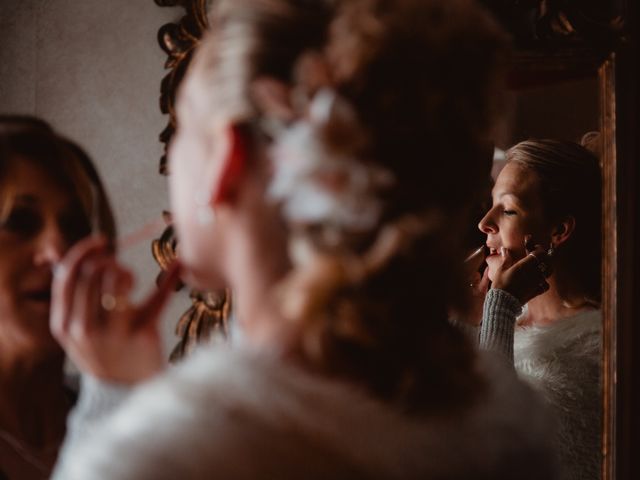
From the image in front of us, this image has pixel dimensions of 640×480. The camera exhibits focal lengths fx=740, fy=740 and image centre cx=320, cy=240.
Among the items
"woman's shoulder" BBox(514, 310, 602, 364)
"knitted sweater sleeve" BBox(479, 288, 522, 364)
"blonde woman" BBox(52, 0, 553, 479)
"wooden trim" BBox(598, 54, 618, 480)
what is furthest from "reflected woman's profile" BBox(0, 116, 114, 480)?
"wooden trim" BBox(598, 54, 618, 480)

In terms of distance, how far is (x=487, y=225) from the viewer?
4.03 ft

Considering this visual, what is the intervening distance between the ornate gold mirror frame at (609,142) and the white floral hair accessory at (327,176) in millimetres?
721

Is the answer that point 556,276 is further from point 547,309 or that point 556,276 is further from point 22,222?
point 22,222

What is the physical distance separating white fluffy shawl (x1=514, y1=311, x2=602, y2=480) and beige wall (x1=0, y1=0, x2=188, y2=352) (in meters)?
0.59

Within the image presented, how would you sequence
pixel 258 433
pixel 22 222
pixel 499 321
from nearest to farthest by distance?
1. pixel 258 433
2. pixel 22 222
3. pixel 499 321

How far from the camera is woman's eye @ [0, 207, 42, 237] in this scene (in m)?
0.79

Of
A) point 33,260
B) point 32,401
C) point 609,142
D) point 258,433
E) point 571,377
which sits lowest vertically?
point 258,433

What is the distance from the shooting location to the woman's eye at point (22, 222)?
31.3 inches

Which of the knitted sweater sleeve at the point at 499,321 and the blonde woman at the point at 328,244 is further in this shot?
the knitted sweater sleeve at the point at 499,321

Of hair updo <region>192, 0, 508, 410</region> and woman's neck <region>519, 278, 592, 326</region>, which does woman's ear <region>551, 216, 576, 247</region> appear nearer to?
woman's neck <region>519, 278, 592, 326</region>

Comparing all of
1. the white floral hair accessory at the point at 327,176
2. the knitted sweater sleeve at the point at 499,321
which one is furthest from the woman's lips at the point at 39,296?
the knitted sweater sleeve at the point at 499,321

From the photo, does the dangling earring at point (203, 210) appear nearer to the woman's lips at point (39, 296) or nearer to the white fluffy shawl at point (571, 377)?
the woman's lips at point (39, 296)

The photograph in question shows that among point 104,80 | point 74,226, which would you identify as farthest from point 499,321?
point 104,80

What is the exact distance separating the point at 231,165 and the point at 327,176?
0.08 metres
